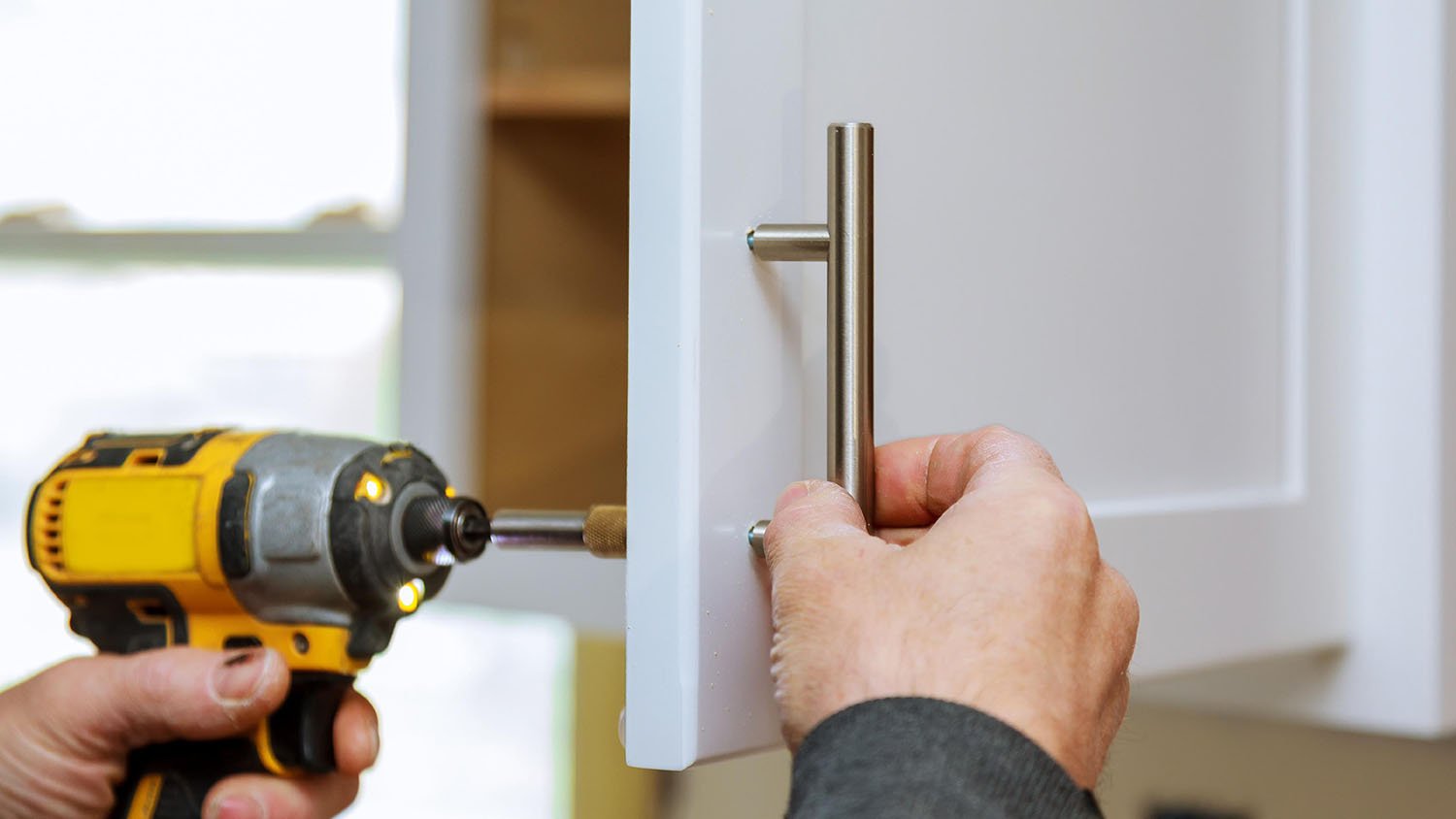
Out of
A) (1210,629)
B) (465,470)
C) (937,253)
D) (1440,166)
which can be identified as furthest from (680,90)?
(465,470)

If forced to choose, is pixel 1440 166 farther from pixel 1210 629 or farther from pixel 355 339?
pixel 355 339

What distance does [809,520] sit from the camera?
1.36ft

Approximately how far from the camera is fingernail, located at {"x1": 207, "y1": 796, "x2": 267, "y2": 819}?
2.39ft

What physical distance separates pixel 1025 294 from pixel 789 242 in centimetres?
17

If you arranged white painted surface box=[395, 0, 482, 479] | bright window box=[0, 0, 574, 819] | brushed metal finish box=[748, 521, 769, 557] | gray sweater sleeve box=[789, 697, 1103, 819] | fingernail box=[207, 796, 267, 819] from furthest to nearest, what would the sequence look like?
bright window box=[0, 0, 574, 819] < white painted surface box=[395, 0, 482, 479] < fingernail box=[207, 796, 267, 819] < brushed metal finish box=[748, 521, 769, 557] < gray sweater sleeve box=[789, 697, 1103, 819]

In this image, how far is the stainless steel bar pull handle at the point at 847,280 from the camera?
427mm

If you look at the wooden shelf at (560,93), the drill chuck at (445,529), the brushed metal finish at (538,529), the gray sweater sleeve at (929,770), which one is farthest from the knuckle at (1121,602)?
the wooden shelf at (560,93)

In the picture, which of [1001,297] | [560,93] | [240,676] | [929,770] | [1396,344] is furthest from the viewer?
[560,93]

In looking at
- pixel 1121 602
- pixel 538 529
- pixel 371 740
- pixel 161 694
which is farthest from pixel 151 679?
pixel 1121 602

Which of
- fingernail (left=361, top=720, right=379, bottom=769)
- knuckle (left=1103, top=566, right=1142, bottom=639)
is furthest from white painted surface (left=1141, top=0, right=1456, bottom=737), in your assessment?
fingernail (left=361, top=720, right=379, bottom=769)

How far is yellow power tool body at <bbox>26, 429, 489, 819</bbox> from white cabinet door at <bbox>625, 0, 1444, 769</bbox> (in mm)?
315

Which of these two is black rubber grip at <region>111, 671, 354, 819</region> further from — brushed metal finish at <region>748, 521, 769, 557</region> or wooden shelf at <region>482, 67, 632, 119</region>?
wooden shelf at <region>482, 67, 632, 119</region>

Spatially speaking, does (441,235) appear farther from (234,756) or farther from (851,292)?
(851,292)

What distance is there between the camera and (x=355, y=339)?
1473mm
